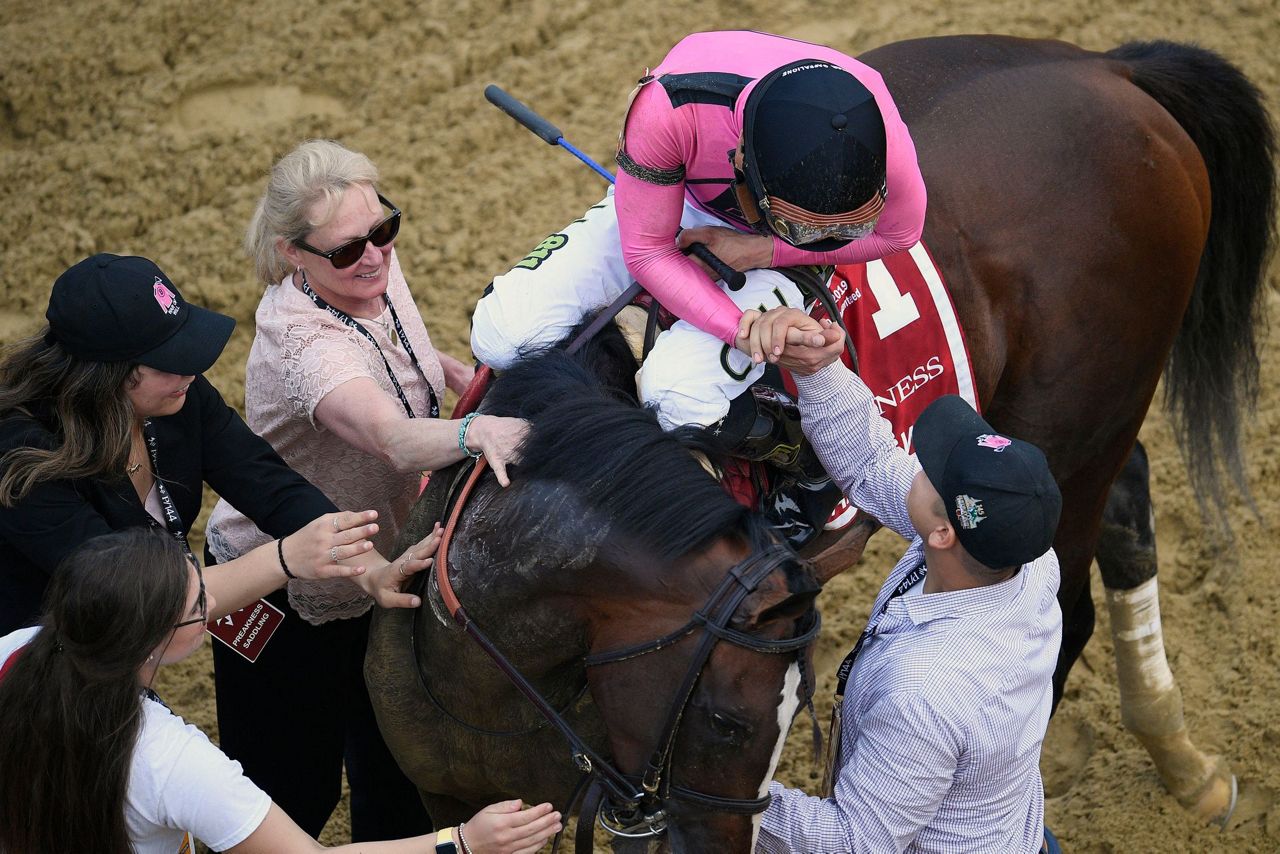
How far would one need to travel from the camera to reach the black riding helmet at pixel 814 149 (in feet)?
6.81

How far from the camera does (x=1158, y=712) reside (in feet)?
12.5

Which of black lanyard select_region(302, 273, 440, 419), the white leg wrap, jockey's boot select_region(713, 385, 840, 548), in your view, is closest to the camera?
jockey's boot select_region(713, 385, 840, 548)

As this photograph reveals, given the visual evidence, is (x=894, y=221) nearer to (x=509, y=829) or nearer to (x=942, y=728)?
(x=942, y=728)

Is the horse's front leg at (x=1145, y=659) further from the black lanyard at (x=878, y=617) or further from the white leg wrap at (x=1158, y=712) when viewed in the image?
the black lanyard at (x=878, y=617)

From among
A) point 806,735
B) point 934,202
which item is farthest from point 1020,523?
point 806,735

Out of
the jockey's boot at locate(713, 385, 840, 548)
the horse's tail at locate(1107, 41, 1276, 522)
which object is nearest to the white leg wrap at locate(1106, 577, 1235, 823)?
the horse's tail at locate(1107, 41, 1276, 522)

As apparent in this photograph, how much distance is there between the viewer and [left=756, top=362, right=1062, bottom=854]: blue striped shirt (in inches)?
80.9

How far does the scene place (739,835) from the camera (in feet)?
6.82

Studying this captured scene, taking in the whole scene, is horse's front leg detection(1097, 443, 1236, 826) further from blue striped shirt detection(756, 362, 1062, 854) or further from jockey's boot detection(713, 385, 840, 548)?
blue striped shirt detection(756, 362, 1062, 854)

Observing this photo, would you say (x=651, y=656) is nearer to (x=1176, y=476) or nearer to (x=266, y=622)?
(x=266, y=622)

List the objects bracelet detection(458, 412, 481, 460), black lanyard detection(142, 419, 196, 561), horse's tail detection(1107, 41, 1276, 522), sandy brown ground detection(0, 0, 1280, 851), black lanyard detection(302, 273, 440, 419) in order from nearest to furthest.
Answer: bracelet detection(458, 412, 481, 460) < black lanyard detection(142, 419, 196, 561) < black lanyard detection(302, 273, 440, 419) < horse's tail detection(1107, 41, 1276, 522) < sandy brown ground detection(0, 0, 1280, 851)

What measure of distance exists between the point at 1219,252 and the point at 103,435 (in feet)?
10.4

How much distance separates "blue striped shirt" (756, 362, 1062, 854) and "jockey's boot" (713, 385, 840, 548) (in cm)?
42

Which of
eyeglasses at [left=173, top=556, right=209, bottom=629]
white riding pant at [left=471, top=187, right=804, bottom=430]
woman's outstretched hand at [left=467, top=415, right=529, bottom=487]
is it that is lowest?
eyeglasses at [left=173, top=556, right=209, bottom=629]
